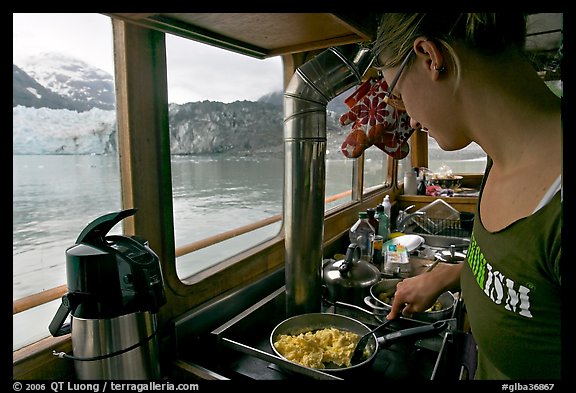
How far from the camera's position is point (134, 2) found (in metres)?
0.64

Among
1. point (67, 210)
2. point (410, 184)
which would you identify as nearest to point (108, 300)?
point (67, 210)

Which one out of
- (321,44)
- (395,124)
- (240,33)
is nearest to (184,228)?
(240,33)

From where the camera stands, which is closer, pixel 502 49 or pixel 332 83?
pixel 502 49

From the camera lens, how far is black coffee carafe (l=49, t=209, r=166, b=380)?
0.67 meters

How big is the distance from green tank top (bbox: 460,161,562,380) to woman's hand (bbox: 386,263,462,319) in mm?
377

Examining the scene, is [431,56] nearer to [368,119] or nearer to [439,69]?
[439,69]

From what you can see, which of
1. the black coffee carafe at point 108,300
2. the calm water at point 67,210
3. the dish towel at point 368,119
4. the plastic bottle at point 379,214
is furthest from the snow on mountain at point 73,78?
the plastic bottle at point 379,214

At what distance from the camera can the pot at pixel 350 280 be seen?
4.31 feet

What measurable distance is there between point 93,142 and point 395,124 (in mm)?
1465

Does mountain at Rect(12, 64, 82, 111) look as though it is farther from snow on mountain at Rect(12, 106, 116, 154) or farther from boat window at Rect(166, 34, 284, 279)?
boat window at Rect(166, 34, 284, 279)

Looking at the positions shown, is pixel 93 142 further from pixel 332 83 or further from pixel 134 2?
pixel 332 83

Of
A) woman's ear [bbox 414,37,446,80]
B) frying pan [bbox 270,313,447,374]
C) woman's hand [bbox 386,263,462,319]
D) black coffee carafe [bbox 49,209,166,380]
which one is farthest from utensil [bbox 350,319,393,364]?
woman's ear [bbox 414,37,446,80]

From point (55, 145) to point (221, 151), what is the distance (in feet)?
1.78

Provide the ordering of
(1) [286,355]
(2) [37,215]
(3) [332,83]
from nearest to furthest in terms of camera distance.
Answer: (2) [37,215] → (1) [286,355] → (3) [332,83]
